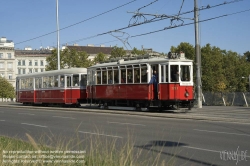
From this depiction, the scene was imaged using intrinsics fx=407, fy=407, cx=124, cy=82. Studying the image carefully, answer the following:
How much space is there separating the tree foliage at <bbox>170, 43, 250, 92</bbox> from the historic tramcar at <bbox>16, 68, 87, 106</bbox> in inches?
1388

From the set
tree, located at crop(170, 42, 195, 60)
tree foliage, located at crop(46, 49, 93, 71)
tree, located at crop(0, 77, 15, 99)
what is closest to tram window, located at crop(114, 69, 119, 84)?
tree, located at crop(170, 42, 195, 60)

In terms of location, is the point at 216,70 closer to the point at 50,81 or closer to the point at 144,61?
the point at 50,81

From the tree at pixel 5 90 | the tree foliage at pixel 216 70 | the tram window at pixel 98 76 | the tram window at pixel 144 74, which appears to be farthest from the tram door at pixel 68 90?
the tree at pixel 5 90

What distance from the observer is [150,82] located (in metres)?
24.8

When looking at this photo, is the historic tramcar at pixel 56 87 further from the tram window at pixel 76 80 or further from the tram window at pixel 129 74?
the tram window at pixel 129 74

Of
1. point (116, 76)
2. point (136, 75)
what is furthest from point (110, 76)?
point (136, 75)

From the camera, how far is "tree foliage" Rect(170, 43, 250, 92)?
232ft

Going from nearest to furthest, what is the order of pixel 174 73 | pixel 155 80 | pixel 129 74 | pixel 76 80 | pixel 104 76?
pixel 174 73 < pixel 155 80 < pixel 129 74 < pixel 104 76 < pixel 76 80

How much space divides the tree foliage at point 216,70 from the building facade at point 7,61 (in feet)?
243

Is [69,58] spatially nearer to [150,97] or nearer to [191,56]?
[191,56]

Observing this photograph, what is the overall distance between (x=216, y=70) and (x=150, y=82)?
2132 inches

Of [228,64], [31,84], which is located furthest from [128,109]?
[228,64]

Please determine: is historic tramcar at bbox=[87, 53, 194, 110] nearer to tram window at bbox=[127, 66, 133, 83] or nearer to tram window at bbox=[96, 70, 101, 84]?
tram window at bbox=[127, 66, 133, 83]

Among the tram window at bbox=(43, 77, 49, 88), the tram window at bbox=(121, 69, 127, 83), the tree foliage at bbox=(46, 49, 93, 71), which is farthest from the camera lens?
the tree foliage at bbox=(46, 49, 93, 71)
